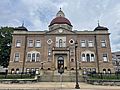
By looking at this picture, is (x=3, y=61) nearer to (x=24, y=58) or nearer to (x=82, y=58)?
(x=24, y=58)

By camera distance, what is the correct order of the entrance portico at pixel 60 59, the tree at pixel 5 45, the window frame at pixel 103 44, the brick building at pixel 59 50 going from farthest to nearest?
1. the tree at pixel 5 45
2. the window frame at pixel 103 44
3. the brick building at pixel 59 50
4. the entrance portico at pixel 60 59

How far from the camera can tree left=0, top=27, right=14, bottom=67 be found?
1788 inches

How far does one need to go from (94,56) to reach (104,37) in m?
5.72

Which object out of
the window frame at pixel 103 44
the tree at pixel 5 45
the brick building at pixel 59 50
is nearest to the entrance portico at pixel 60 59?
the brick building at pixel 59 50

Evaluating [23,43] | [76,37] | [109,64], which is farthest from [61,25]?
[109,64]

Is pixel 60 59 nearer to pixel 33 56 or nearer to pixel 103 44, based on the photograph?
pixel 33 56

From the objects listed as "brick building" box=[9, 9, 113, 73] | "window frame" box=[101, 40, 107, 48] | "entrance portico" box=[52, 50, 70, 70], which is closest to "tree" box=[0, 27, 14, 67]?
"brick building" box=[9, 9, 113, 73]

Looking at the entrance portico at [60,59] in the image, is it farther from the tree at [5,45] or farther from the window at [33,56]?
the tree at [5,45]

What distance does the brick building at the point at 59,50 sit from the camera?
37219 mm

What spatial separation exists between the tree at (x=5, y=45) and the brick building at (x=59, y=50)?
801 centimetres

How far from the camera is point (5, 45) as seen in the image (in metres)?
46.5

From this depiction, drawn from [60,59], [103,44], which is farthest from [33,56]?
[103,44]

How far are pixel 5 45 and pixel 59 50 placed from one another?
62.7ft

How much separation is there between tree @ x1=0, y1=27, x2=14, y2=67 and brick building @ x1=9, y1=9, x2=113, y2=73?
8.01 meters
